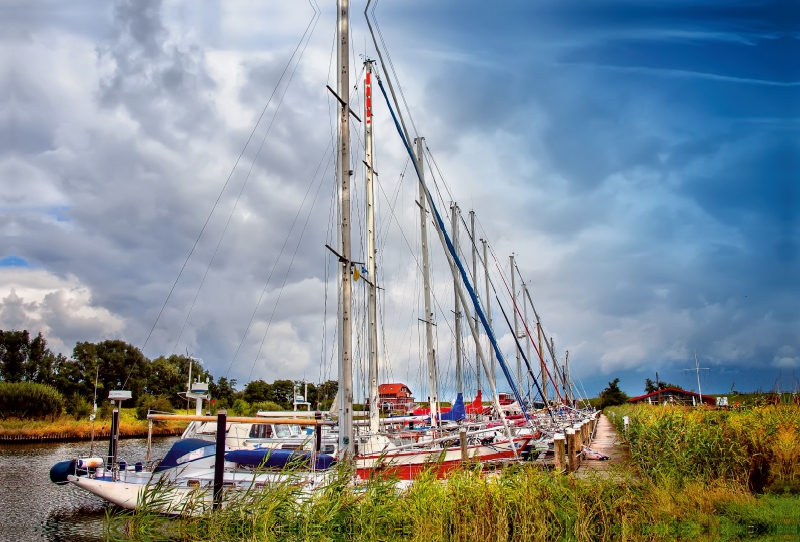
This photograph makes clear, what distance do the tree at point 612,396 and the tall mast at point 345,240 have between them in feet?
266

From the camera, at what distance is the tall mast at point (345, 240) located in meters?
15.8

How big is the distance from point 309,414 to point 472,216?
2116 centimetres

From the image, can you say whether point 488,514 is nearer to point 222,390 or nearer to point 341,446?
point 341,446

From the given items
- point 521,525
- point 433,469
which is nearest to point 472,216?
point 433,469

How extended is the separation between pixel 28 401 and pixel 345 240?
58.2 meters

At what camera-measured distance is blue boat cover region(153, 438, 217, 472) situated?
67.0ft

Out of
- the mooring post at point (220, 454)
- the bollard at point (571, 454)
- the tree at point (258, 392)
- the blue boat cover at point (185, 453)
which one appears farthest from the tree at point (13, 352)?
the bollard at point (571, 454)

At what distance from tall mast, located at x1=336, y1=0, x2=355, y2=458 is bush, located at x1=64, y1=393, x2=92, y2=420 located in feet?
195

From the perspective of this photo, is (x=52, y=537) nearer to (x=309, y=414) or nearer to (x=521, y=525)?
(x=309, y=414)

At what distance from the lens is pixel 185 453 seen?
809 inches

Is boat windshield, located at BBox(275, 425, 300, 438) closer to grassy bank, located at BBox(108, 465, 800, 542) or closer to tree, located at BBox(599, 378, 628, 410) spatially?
grassy bank, located at BBox(108, 465, 800, 542)

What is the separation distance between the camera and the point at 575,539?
32.6ft

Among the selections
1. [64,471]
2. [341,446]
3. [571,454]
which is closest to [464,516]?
[341,446]

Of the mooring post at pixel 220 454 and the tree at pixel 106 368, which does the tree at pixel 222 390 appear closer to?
the tree at pixel 106 368
